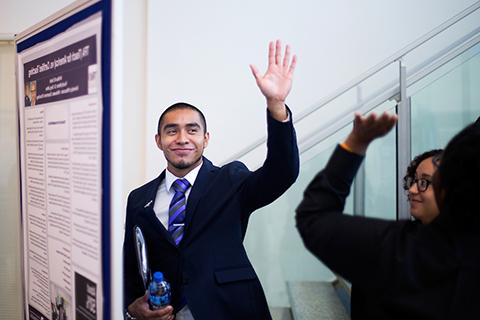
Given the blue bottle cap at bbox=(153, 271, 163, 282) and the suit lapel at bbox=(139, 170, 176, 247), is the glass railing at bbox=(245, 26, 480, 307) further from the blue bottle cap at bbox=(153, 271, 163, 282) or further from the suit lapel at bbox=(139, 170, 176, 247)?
the blue bottle cap at bbox=(153, 271, 163, 282)

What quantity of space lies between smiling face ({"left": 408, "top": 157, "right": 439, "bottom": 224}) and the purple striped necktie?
0.90 m

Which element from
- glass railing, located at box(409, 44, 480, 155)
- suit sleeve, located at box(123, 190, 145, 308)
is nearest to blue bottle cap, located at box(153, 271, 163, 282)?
suit sleeve, located at box(123, 190, 145, 308)

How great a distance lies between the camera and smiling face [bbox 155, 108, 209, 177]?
1.60 m

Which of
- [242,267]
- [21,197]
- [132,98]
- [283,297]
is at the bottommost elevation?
[283,297]

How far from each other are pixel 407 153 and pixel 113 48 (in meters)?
1.61

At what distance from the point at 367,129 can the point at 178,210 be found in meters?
0.88

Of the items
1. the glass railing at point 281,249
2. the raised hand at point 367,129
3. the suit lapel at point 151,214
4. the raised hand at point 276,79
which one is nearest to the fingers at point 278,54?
the raised hand at point 276,79

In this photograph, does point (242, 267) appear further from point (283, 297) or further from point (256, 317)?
point (283, 297)

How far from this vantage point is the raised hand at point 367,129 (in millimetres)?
857

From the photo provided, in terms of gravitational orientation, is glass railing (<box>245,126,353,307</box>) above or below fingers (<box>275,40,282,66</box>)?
below

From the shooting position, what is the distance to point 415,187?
1499 mm

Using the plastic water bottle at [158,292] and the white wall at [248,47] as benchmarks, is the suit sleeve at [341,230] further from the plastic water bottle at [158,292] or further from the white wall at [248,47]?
the white wall at [248,47]

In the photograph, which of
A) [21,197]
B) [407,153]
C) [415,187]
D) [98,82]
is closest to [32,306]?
[21,197]

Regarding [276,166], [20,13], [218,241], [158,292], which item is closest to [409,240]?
[276,166]
